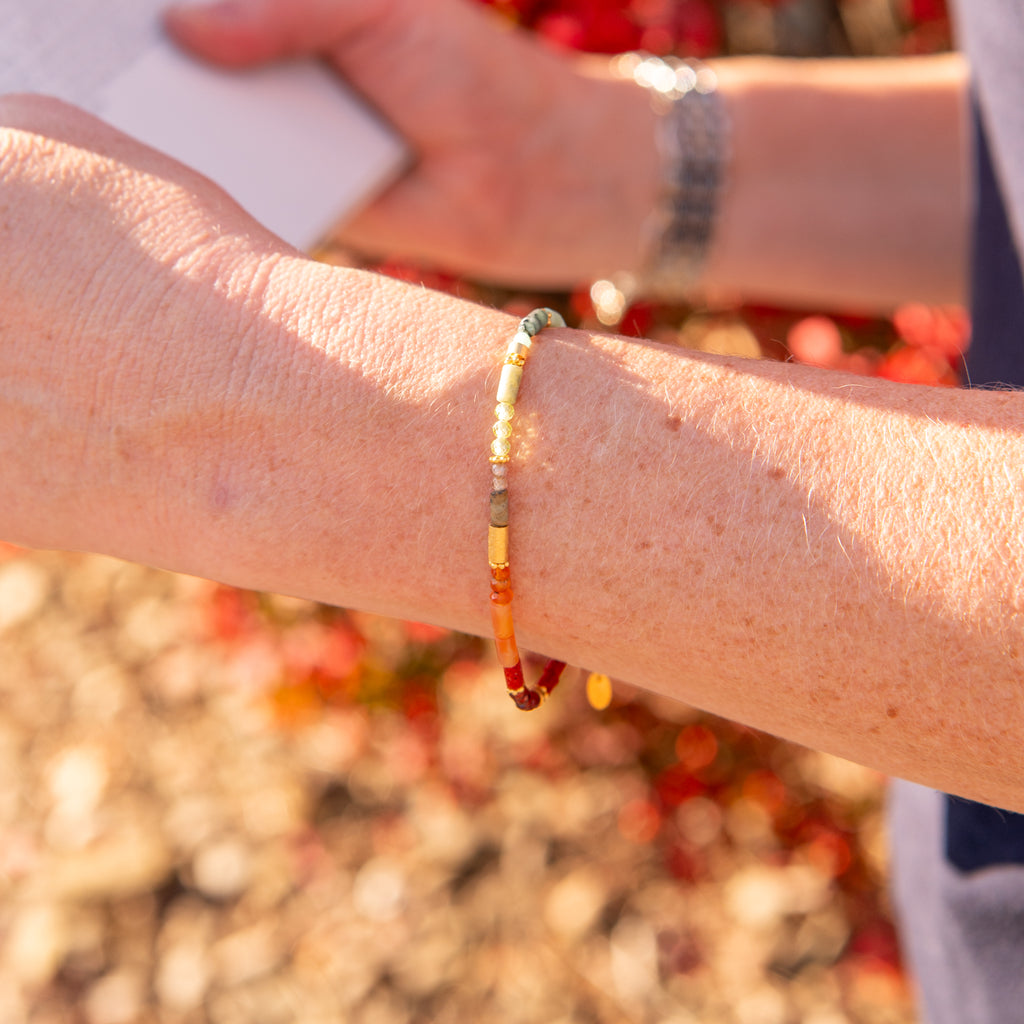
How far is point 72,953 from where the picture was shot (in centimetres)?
250

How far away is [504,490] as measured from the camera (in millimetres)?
924

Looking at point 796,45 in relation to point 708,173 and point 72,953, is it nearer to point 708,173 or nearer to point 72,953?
point 708,173

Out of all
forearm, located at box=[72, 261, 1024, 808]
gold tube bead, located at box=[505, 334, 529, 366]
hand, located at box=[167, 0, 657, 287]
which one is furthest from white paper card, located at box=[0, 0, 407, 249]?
gold tube bead, located at box=[505, 334, 529, 366]

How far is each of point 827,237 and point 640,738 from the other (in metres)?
1.43

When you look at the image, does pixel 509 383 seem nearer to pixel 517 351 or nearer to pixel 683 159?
pixel 517 351

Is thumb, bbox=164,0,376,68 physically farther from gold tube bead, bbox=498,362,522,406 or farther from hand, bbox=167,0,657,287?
gold tube bead, bbox=498,362,522,406

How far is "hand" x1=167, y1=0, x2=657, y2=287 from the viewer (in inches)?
73.5

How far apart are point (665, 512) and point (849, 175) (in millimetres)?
1497

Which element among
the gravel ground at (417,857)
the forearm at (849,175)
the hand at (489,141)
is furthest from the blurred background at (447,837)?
the forearm at (849,175)

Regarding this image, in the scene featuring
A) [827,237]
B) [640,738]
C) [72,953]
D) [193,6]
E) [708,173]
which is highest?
[193,6]

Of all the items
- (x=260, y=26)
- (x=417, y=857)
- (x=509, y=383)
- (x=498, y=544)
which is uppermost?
(x=260, y=26)

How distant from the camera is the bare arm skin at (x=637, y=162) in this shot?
194cm

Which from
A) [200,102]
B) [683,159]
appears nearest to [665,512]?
[200,102]

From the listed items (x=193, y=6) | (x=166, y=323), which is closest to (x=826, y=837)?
(x=166, y=323)
